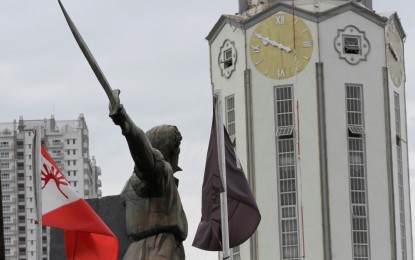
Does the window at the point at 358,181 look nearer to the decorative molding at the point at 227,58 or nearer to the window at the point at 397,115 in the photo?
the window at the point at 397,115

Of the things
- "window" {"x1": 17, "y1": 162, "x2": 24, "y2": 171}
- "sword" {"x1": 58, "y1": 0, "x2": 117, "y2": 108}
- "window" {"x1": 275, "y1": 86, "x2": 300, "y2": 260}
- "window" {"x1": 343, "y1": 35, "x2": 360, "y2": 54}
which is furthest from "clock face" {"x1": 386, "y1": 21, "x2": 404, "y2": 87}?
"sword" {"x1": 58, "y1": 0, "x2": 117, "y2": 108}

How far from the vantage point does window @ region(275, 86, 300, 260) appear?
117 metres

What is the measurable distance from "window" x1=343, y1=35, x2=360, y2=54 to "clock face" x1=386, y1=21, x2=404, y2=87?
2.83 metres

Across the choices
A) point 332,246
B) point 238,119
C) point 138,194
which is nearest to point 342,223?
point 332,246

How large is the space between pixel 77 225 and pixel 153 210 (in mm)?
1904

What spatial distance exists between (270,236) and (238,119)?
865cm

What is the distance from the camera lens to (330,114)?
393 feet

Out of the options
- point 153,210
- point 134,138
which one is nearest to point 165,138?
point 153,210

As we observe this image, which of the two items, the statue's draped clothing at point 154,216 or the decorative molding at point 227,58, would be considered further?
the decorative molding at point 227,58

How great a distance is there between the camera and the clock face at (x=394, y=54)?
123500 millimetres

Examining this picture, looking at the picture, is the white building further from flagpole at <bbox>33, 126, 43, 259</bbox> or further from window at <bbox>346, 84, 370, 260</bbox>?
flagpole at <bbox>33, 126, 43, 259</bbox>

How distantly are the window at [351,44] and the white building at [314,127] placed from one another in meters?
0.07

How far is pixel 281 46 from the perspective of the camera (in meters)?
119

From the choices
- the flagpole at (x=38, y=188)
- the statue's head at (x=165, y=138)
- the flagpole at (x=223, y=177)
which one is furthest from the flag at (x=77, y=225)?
the flagpole at (x=223, y=177)
